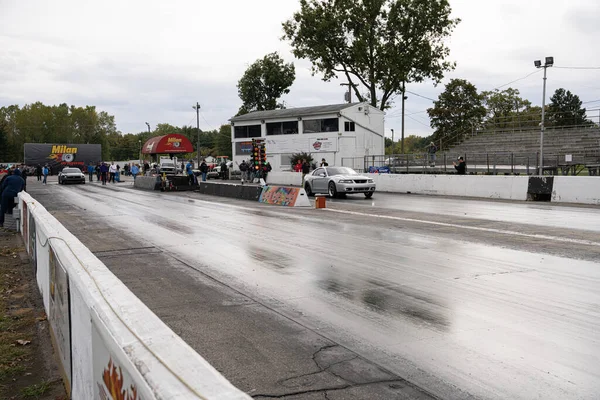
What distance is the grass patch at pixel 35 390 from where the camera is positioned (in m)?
4.33

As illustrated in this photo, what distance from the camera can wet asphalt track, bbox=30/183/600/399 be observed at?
428 cm

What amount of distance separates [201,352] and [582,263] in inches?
252

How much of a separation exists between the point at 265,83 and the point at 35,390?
260ft

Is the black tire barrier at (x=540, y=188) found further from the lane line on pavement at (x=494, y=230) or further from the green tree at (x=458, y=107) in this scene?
the green tree at (x=458, y=107)

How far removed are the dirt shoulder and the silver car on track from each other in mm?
16419

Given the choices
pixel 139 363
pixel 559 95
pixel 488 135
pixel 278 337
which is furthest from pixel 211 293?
pixel 559 95

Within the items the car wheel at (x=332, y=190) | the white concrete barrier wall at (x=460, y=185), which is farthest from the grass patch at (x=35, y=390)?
the white concrete barrier wall at (x=460, y=185)

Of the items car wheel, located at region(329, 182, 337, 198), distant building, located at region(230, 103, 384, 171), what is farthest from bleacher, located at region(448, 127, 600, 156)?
car wheel, located at region(329, 182, 337, 198)

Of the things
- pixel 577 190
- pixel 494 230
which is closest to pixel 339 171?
pixel 577 190

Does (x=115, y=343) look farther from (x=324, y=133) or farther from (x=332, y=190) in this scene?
(x=324, y=133)

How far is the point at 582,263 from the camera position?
8.30 m

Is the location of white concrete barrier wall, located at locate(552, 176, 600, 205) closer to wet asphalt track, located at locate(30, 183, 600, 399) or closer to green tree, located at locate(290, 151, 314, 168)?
wet asphalt track, located at locate(30, 183, 600, 399)

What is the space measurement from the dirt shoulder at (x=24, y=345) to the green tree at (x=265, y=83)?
74.0 meters

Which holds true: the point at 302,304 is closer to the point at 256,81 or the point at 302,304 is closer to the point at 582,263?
the point at 582,263
